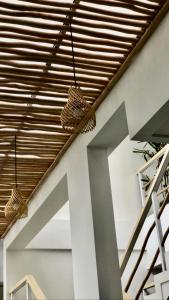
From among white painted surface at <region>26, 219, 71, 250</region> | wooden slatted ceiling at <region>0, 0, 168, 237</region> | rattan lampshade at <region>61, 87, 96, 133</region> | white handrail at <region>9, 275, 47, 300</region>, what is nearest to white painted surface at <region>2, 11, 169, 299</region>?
wooden slatted ceiling at <region>0, 0, 168, 237</region>

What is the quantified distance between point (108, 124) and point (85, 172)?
57 centimetres

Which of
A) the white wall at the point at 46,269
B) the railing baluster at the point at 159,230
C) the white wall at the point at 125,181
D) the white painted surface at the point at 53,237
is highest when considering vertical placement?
the white wall at the point at 125,181

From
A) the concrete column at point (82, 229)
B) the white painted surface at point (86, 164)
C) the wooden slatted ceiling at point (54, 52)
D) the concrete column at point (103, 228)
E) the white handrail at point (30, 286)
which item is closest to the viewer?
the wooden slatted ceiling at point (54, 52)

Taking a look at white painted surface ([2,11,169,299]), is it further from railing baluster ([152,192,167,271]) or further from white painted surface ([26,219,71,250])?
white painted surface ([26,219,71,250])

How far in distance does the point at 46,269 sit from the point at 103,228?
12.0ft

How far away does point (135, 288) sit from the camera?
7578 millimetres

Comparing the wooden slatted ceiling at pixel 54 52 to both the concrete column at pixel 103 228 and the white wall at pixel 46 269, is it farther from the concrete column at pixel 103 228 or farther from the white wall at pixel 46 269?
the white wall at pixel 46 269

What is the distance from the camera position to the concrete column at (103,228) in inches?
154

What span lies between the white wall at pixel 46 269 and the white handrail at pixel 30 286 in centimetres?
26

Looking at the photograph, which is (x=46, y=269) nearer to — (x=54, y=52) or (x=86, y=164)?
(x=86, y=164)

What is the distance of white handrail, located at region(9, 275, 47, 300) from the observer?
5.83 m

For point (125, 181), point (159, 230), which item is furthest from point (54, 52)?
point (125, 181)

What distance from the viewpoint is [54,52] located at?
3.48 meters

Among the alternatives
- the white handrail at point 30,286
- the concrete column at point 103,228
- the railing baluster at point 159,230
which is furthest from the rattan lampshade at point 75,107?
the white handrail at point 30,286
